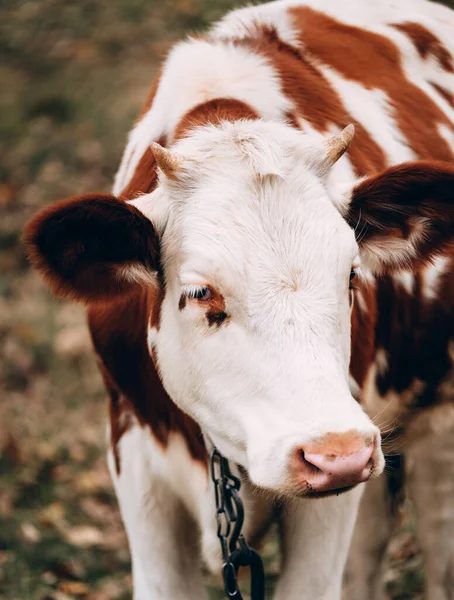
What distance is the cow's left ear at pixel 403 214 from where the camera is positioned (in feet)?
9.21

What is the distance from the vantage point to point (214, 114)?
3039 millimetres

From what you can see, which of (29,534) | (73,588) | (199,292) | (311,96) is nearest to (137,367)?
(199,292)

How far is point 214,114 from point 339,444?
1.18 metres

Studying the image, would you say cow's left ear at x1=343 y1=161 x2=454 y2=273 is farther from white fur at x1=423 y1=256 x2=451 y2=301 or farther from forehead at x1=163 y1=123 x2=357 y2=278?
white fur at x1=423 y1=256 x2=451 y2=301

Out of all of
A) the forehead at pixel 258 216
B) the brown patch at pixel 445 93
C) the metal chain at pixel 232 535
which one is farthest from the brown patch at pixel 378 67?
the metal chain at pixel 232 535

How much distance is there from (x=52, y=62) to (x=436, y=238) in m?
8.19

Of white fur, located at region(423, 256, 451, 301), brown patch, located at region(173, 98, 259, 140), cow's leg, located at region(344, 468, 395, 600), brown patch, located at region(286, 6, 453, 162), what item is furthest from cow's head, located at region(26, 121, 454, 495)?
cow's leg, located at region(344, 468, 395, 600)

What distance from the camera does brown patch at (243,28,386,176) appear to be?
3346 millimetres

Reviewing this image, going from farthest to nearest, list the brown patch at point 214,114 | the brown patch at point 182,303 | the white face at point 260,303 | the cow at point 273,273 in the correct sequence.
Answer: the brown patch at point 214,114 → the brown patch at point 182,303 → the cow at point 273,273 → the white face at point 260,303

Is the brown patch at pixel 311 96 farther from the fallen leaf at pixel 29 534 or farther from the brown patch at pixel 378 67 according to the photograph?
the fallen leaf at pixel 29 534

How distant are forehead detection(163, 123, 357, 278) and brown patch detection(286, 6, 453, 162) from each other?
40.6 inches

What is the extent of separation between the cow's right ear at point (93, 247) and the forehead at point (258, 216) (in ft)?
0.36

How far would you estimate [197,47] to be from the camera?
3.43 m

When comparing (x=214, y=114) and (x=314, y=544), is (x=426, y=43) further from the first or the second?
(x=314, y=544)
